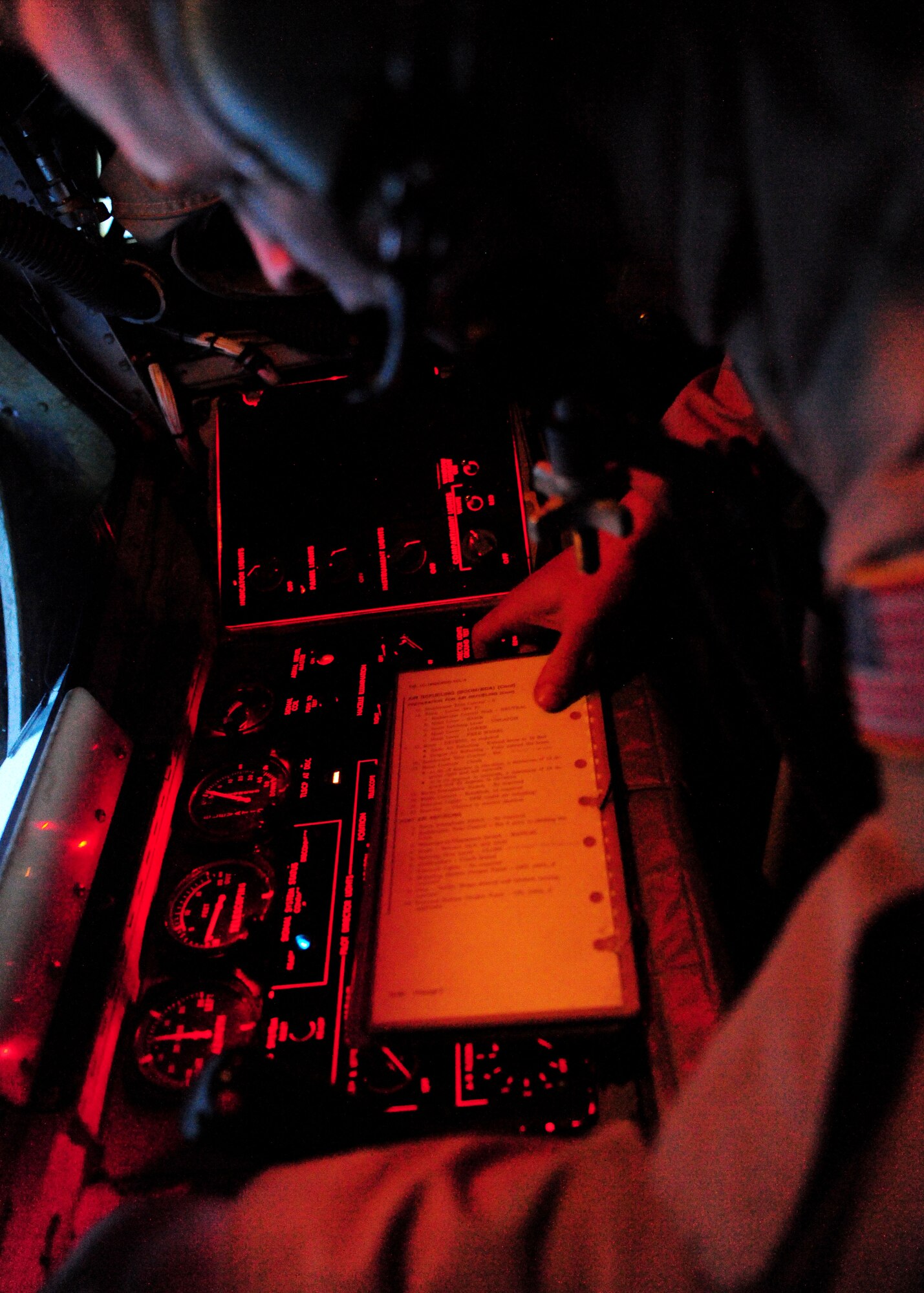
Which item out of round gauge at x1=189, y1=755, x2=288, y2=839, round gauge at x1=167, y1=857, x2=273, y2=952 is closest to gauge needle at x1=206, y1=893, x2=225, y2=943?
round gauge at x1=167, y1=857, x2=273, y2=952

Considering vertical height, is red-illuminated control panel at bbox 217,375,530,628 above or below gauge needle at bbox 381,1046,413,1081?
above

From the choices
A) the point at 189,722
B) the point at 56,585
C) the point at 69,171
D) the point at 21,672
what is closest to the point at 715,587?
the point at 189,722

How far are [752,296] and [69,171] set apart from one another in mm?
1602

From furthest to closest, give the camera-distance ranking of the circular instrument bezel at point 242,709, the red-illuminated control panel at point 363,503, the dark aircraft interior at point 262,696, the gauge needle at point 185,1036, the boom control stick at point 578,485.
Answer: the red-illuminated control panel at point 363,503 < the circular instrument bezel at point 242,709 < the gauge needle at point 185,1036 < the dark aircraft interior at point 262,696 < the boom control stick at point 578,485

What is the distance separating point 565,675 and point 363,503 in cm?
72

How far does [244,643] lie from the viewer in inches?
65.2

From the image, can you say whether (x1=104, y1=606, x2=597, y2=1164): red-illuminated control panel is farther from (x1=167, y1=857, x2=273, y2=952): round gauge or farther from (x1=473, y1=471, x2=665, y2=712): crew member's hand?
(x1=473, y1=471, x2=665, y2=712): crew member's hand

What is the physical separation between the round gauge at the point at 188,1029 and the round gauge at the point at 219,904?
0.25 ft

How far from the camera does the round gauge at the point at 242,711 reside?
147 cm

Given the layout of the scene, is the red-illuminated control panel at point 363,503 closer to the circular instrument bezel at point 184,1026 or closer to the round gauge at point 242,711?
the round gauge at point 242,711

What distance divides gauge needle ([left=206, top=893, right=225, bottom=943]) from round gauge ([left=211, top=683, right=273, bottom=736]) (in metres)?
0.34

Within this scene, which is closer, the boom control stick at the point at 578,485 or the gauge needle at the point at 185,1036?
the boom control stick at the point at 578,485

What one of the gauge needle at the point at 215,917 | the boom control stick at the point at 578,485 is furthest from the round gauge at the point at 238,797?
the boom control stick at the point at 578,485

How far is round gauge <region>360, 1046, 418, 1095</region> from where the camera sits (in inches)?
40.1
